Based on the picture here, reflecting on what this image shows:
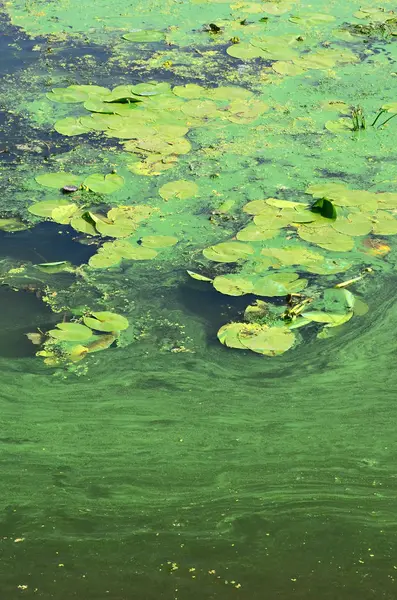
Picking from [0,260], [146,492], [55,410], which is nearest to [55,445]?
[55,410]

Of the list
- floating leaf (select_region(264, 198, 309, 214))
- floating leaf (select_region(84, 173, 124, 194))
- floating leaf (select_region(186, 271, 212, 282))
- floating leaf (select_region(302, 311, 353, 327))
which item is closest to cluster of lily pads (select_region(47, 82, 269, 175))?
floating leaf (select_region(84, 173, 124, 194))

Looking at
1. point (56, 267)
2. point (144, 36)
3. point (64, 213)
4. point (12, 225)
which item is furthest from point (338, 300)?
point (144, 36)

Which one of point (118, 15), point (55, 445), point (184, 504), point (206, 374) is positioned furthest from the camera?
point (118, 15)

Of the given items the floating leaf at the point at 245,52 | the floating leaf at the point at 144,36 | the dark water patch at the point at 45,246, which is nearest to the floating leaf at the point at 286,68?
the floating leaf at the point at 245,52

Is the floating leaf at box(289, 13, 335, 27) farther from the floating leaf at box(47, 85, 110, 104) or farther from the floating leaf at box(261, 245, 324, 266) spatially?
the floating leaf at box(261, 245, 324, 266)

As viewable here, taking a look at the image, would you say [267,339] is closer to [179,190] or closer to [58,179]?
[179,190]

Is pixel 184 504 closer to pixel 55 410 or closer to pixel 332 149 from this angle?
pixel 55 410
